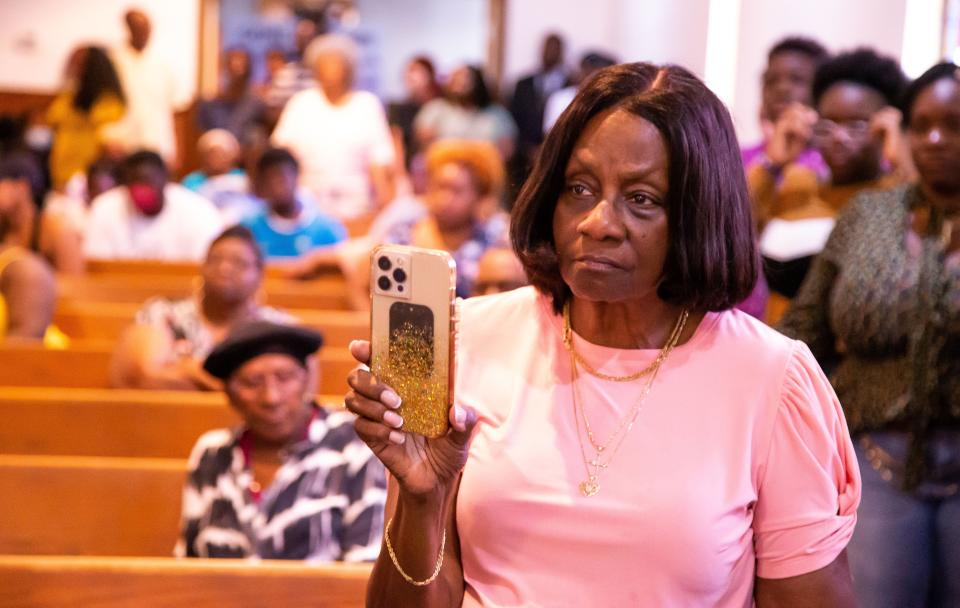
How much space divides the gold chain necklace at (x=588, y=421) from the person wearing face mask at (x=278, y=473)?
5.06 ft

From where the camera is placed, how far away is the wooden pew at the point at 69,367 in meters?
4.76

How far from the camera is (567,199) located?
167 centimetres

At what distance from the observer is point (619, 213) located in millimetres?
1607

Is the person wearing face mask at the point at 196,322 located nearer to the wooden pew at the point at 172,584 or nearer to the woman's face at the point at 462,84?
the wooden pew at the point at 172,584

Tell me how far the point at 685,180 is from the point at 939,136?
113 cm

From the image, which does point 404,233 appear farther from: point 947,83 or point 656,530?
point 656,530

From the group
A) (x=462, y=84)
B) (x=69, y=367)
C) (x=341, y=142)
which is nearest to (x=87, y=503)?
(x=69, y=367)

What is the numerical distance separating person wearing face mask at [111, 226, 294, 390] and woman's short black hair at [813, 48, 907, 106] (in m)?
2.13

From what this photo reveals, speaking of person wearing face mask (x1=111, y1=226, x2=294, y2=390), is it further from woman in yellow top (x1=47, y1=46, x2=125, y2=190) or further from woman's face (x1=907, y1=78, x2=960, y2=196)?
woman in yellow top (x1=47, y1=46, x2=125, y2=190)

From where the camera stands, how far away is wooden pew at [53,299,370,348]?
17.3ft

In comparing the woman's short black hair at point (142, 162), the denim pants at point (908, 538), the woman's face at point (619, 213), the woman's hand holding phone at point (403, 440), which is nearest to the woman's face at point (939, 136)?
the denim pants at point (908, 538)

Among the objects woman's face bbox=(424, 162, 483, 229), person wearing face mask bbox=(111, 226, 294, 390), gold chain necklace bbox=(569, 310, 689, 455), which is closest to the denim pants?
gold chain necklace bbox=(569, 310, 689, 455)

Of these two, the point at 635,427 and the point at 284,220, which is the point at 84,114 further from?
the point at 635,427

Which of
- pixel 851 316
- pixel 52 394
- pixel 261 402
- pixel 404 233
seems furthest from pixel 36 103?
pixel 851 316
